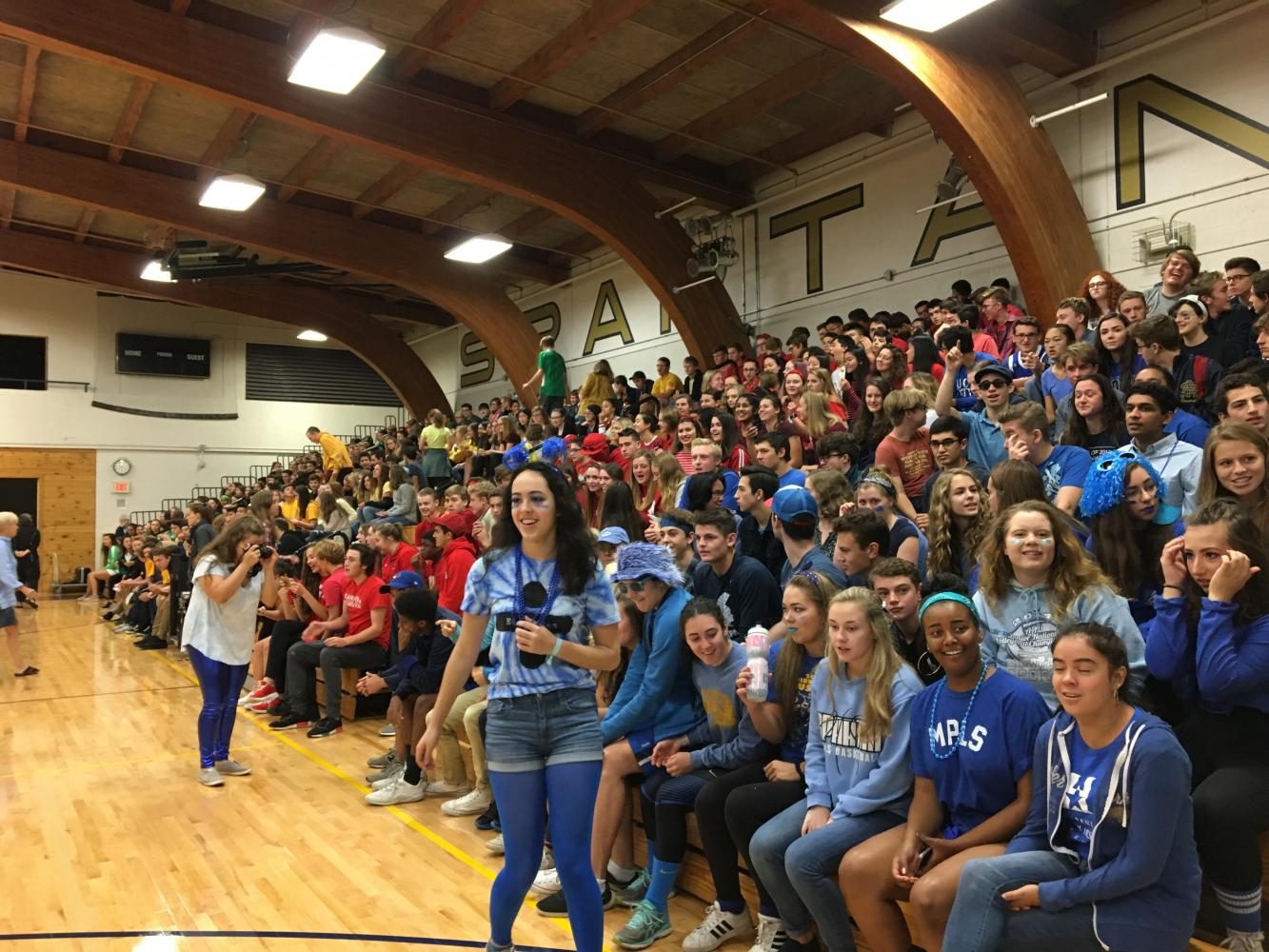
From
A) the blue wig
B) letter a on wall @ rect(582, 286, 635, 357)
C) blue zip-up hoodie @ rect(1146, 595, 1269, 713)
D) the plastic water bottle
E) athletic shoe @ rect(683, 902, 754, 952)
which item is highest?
letter a on wall @ rect(582, 286, 635, 357)

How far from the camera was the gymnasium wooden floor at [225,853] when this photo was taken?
3.59m

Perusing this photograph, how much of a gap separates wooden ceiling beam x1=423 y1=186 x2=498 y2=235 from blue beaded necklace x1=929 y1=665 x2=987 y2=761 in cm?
1130

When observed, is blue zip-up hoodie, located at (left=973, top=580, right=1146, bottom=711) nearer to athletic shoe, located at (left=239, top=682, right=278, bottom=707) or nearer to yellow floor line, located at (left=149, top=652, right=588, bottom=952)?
yellow floor line, located at (left=149, top=652, right=588, bottom=952)

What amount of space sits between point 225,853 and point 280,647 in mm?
3456

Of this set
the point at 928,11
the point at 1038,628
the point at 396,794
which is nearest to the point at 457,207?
the point at 928,11

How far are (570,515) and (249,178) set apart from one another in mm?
10750

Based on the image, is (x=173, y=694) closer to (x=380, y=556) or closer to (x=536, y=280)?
(x=380, y=556)

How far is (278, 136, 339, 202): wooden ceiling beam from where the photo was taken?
38.9 feet

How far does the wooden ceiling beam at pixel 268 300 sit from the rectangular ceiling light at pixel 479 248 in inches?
208

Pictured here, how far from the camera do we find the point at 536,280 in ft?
55.1

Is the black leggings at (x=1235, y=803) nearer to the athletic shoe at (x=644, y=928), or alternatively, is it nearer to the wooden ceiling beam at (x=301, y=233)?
the athletic shoe at (x=644, y=928)

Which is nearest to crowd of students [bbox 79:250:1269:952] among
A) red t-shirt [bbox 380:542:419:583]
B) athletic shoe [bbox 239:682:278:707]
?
red t-shirt [bbox 380:542:419:583]

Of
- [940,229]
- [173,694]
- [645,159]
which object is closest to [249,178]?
[645,159]

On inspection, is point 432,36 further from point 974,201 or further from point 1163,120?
point 1163,120
